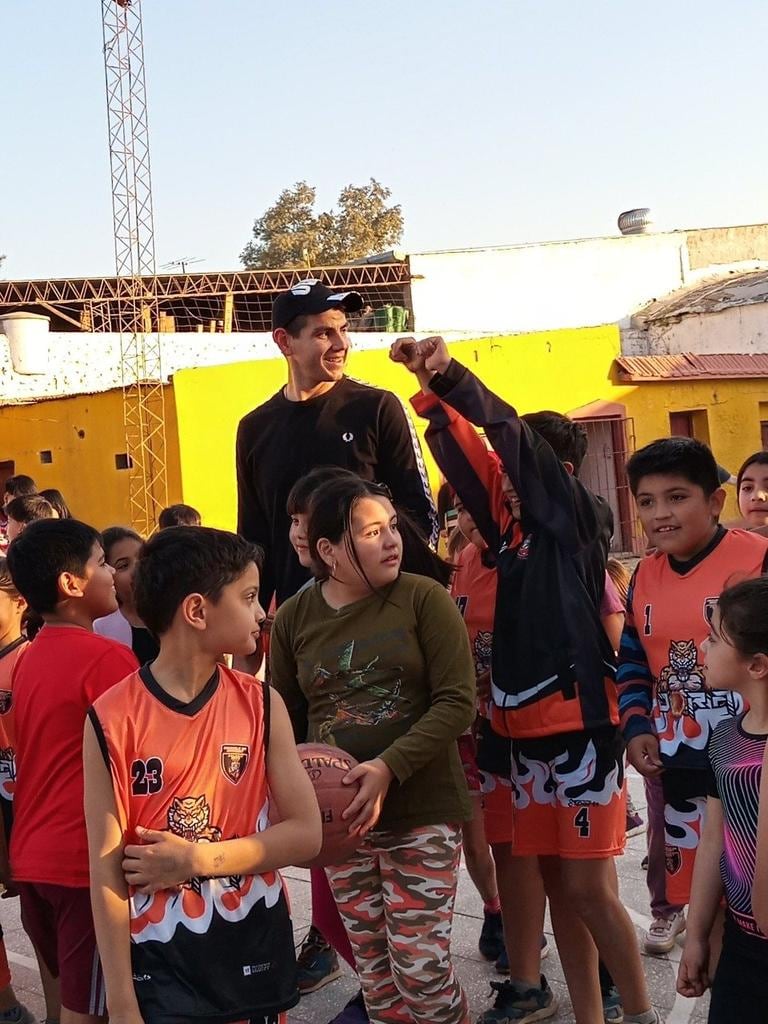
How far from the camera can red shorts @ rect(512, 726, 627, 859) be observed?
12.1ft

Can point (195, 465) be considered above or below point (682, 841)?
above

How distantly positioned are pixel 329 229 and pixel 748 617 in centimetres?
4781

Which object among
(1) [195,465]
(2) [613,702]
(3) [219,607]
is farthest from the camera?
(1) [195,465]

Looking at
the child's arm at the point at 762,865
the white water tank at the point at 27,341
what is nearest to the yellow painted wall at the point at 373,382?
the white water tank at the point at 27,341

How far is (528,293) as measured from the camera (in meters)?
35.6

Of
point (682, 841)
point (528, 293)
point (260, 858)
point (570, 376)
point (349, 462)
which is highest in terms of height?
point (528, 293)

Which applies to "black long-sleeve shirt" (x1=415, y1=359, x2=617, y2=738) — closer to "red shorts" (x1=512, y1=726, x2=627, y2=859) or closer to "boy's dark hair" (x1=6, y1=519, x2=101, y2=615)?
"red shorts" (x1=512, y1=726, x2=627, y2=859)

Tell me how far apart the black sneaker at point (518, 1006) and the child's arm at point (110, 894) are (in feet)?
5.76

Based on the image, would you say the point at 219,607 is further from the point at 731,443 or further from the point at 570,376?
the point at 731,443

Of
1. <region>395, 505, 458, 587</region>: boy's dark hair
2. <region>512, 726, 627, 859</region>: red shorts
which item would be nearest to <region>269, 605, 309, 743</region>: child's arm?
<region>395, 505, 458, 587</region>: boy's dark hair

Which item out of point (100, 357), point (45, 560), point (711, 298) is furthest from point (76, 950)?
point (711, 298)

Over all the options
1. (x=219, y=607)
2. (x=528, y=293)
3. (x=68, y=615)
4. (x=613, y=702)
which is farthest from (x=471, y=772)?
(x=528, y=293)

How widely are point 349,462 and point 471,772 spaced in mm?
1207

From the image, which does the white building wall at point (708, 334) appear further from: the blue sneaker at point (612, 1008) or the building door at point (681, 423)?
the blue sneaker at point (612, 1008)
